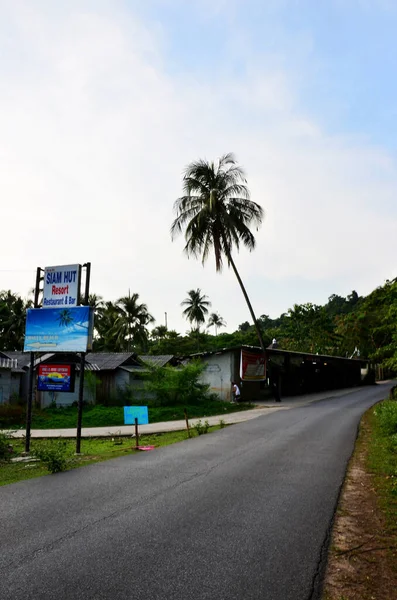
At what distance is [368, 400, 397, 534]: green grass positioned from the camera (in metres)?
6.86

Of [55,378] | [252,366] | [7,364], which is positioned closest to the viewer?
[55,378]

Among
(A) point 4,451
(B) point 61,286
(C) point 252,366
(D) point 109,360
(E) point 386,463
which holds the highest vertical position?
(B) point 61,286

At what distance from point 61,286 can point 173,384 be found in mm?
13968

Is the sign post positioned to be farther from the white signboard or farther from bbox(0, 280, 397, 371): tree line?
bbox(0, 280, 397, 371): tree line

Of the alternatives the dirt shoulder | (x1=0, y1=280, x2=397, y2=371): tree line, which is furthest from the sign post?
(x1=0, y1=280, x2=397, y2=371): tree line

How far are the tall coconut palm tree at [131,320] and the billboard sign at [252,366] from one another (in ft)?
86.1

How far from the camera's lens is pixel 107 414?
23.6m

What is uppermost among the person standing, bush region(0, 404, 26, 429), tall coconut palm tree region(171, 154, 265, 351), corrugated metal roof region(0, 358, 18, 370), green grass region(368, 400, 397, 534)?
tall coconut palm tree region(171, 154, 265, 351)

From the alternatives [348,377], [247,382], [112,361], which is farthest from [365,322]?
[112,361]

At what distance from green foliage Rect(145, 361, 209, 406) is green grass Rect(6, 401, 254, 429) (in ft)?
3.34

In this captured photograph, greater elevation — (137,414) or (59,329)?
(59,329)

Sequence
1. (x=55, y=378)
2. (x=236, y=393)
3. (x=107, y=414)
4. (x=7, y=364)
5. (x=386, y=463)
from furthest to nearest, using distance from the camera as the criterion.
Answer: (x=236, y=393) → (x=7, y=364) → (x=107, y=414) → (x=55, y=378) → (x=386, y=463)

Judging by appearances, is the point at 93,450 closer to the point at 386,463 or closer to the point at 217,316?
the point at 386,463

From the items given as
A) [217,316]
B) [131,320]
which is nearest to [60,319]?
[131,320]
